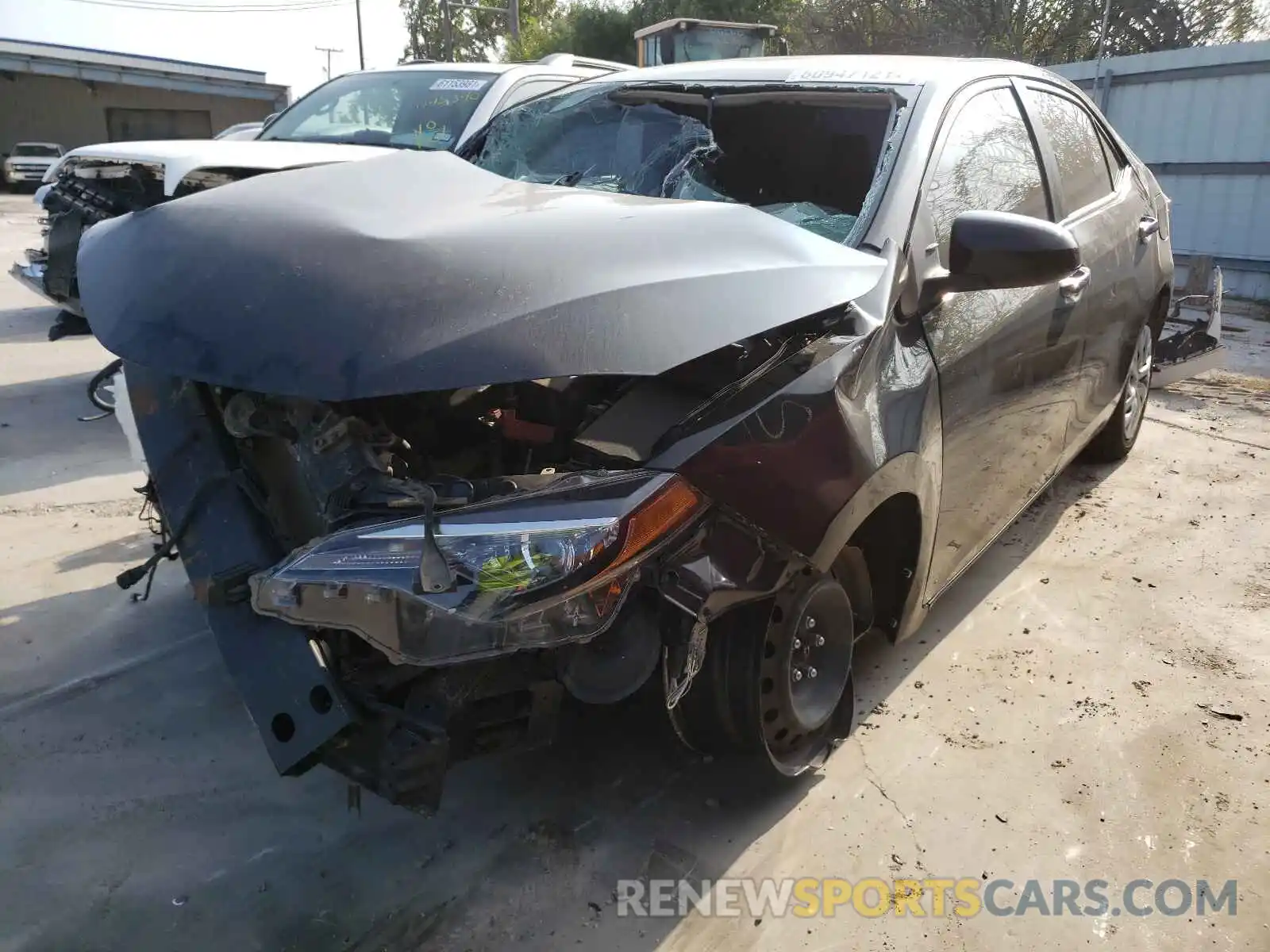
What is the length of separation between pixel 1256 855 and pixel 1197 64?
39.1ft

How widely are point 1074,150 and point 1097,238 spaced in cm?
37

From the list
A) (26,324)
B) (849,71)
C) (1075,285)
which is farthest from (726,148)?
(26,324)

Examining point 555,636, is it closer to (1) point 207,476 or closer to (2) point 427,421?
(2) point 427,421

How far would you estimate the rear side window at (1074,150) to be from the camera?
3.54 m

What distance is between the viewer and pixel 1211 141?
11398 millimetres

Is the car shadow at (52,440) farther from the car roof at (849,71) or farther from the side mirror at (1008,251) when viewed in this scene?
the side mirror at (1008,251)

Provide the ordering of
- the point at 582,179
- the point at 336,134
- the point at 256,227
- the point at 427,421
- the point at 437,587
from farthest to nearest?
the point at 336,134, the point at 582,179, the point at 427,421, the point at 256,227, the point at 437,587

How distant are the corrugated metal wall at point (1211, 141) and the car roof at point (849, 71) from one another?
9.47 meters

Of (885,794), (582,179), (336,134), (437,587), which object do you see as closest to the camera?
(437,587)

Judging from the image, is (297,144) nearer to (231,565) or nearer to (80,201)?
(80,201)

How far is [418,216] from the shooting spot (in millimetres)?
2270

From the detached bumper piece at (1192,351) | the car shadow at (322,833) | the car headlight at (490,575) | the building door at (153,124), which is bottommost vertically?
the car shadow at (322,833)

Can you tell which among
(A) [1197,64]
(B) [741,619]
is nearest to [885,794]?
(B) [741,619]

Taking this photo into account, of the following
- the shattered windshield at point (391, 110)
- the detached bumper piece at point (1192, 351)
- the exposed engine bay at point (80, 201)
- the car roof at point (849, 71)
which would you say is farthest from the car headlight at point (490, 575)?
the detached bumper piece at point (1192, 351)
